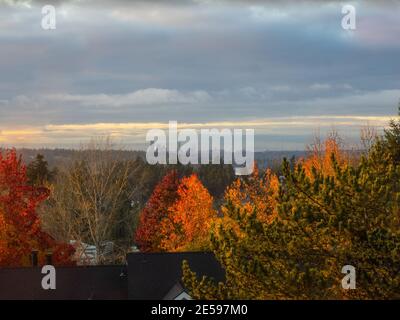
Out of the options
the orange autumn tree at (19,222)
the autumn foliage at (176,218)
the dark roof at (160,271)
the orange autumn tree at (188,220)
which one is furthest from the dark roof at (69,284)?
the orange autumn tree at (188,220)

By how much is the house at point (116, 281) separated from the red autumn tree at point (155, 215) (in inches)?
636

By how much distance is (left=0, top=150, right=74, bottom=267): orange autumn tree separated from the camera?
3559cm

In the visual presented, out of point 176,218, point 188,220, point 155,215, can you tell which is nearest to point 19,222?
point 176,218

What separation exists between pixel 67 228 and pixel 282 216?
3795cm

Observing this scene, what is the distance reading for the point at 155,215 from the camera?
1992 inches

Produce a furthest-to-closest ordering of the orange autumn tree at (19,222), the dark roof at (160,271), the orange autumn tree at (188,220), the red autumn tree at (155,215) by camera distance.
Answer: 1. the red autumn tree at (155,215)
2. the orange autumn tree at (188,220)
3. the orange autumn tree at (19,222)
4. the dark roof at (160,271)

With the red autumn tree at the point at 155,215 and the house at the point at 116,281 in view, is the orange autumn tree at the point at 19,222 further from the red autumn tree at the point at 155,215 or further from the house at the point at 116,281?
the red autumn tree at the point at 155,215

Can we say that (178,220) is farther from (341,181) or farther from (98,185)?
(341,181)

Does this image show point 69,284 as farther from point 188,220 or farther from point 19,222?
point 188,220

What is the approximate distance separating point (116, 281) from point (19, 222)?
906 centimetres

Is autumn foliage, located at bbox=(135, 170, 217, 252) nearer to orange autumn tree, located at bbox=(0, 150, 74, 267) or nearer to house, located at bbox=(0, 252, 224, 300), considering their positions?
house, located at bbox=(0, 252, 224, 300)

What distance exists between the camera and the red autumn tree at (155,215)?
48.7 meters
